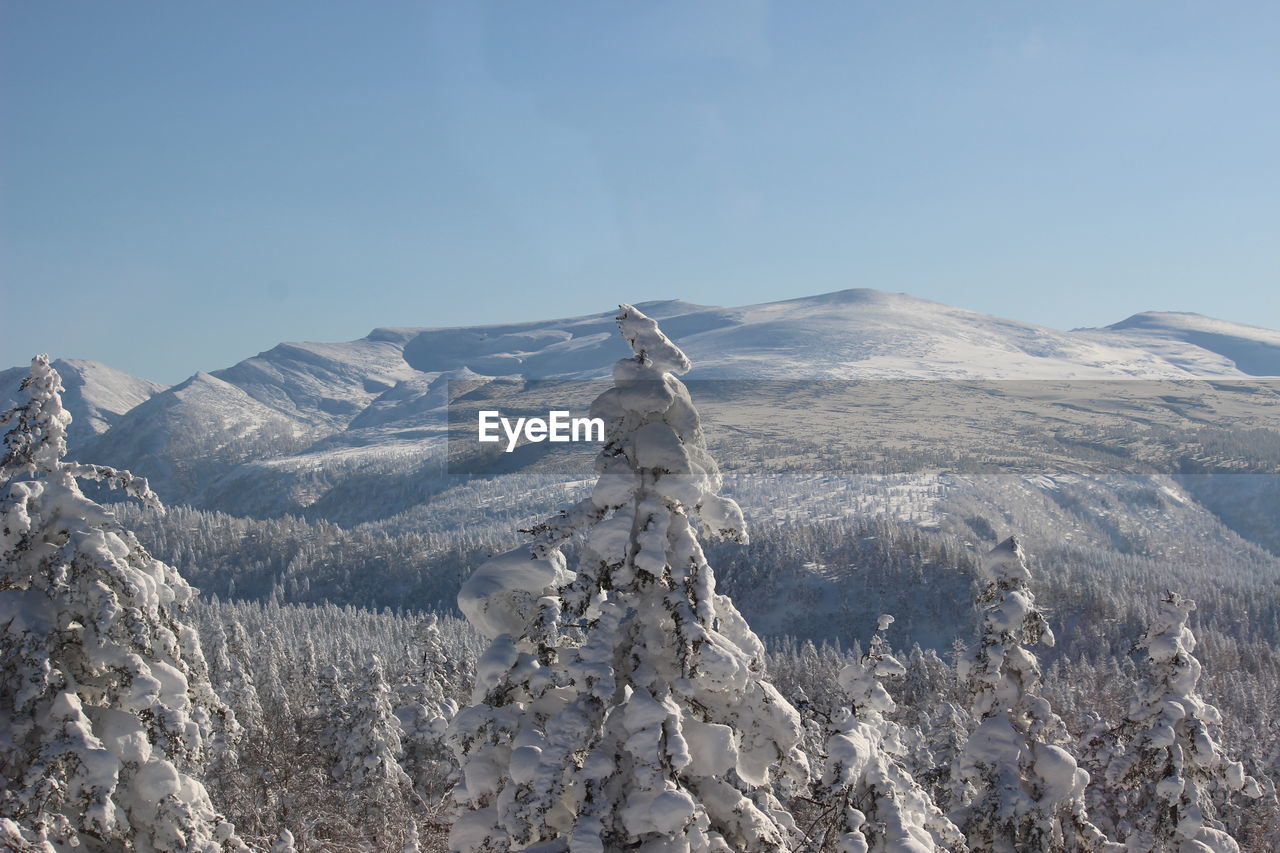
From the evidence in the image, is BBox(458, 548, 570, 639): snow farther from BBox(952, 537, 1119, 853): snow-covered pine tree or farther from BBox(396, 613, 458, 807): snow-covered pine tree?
BBox(396, 613, 458, 807): snow-covered pine tree

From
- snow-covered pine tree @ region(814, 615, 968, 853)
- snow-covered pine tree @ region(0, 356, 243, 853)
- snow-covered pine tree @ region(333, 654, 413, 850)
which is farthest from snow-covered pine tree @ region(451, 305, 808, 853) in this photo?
snow-covered pine tree @ region(333, 654, 413, 850)

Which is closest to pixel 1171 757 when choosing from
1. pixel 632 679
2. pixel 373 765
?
pixel 632 679

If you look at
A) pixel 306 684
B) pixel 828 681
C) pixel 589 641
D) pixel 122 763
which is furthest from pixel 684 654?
pixel 828 681

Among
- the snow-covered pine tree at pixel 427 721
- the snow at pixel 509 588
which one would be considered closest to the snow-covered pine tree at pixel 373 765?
the snow-covered pine tree at pixel 427 721

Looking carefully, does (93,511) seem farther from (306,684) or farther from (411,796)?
(306,684)

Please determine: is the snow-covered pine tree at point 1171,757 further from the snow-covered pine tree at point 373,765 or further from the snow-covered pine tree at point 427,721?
the snow-covered pine tree at point 427,721
